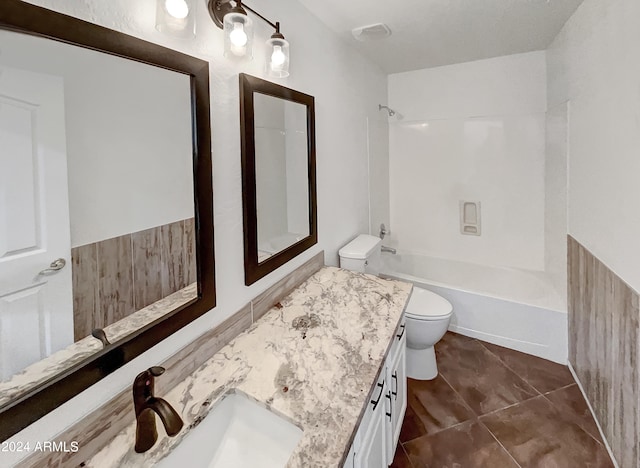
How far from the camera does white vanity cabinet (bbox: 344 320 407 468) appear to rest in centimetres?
106

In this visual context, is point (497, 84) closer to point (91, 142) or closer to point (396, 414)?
point (396, 414)

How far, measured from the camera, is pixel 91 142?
81cm

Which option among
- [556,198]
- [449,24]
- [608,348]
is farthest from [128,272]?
[556,198]

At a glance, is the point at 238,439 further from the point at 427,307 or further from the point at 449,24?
the point at 449,24

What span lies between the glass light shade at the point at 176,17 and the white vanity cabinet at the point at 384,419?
4.03ft

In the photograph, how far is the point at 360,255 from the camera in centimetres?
216

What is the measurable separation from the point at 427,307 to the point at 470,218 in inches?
56.0

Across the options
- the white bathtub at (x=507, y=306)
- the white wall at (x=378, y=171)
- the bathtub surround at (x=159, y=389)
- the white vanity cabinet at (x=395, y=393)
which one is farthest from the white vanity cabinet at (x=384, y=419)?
the white wall at (x=378, y=171)

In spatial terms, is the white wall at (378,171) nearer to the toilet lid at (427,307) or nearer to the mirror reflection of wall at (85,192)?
the toilet lid at (427,307)

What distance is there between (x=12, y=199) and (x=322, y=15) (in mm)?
1853

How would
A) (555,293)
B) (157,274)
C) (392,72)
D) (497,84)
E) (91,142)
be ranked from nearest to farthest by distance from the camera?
(91,142) < (157,274) < (555,293) < (497,84) < (392,72)

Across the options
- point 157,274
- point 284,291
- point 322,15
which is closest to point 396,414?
point 284,291

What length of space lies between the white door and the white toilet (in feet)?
5.33

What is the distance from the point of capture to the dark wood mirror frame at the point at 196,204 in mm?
659
